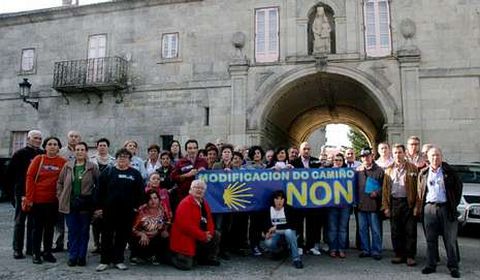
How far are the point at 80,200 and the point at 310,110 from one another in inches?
619

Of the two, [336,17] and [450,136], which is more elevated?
[336,17]

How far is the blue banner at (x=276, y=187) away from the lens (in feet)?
24.2

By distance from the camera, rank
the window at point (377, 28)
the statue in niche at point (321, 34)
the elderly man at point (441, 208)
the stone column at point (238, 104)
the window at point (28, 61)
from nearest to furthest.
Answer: the elderly man at point (441, 208), the window at point (377, 28), the statue in niche at point (321, 34), the stone column at point (238, 104), the window at point (28, 61)

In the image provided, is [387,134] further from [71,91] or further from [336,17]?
[71,91]

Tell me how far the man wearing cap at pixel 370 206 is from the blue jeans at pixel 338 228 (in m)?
0.26

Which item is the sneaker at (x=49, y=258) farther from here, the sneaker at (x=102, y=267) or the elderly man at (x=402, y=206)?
the elderly man at (x=402, y=206)

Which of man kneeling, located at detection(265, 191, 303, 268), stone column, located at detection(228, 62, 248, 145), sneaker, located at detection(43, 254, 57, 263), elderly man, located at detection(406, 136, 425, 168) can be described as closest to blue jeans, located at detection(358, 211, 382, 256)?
elderly man, located at detection(406, 136, 425, 168)

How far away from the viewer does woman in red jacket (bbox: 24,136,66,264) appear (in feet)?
21.3

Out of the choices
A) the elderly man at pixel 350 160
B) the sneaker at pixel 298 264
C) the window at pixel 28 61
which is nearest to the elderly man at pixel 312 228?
the sneaker at pixel 298 264

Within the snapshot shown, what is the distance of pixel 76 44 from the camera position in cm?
1712

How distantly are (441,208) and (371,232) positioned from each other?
1.44 metres

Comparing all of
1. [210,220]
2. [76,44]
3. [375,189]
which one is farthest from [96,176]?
[76,44]

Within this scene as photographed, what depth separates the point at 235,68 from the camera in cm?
1498

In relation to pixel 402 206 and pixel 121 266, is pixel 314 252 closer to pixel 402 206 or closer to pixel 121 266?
pixel 402 206
